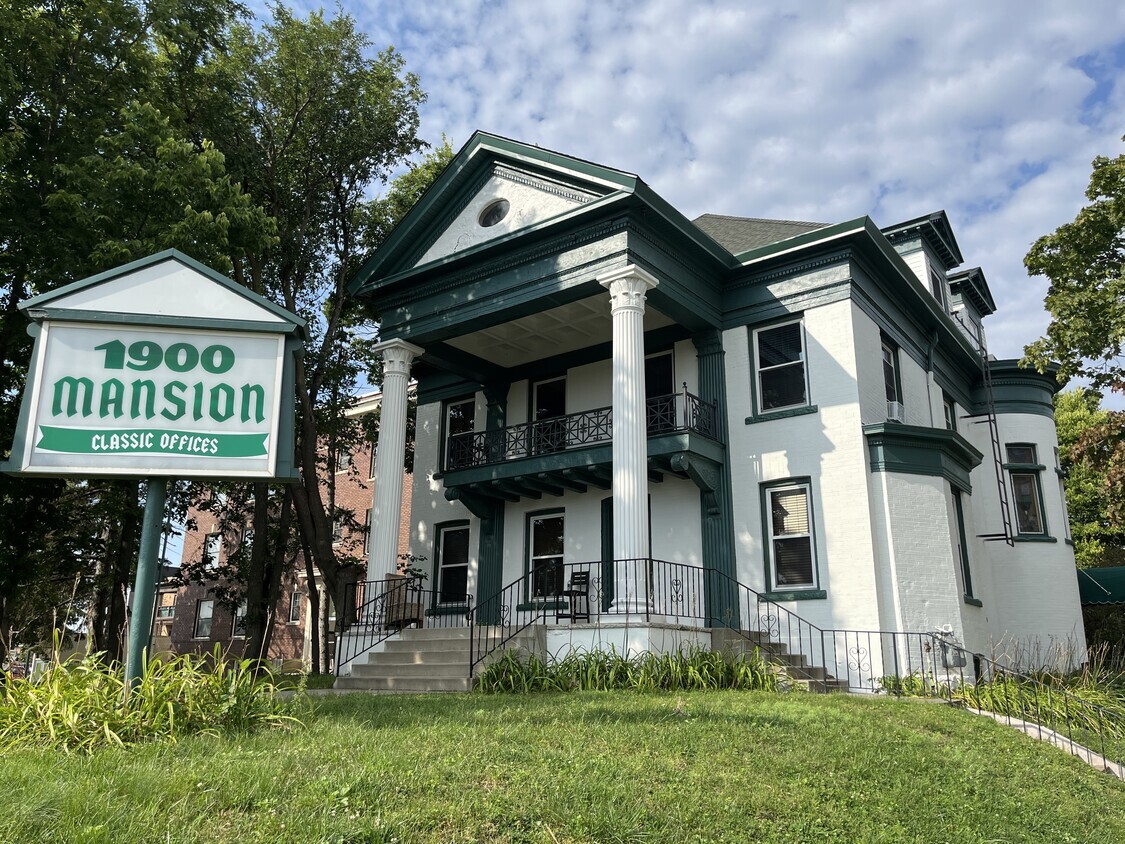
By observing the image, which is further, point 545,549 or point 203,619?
point 203,619

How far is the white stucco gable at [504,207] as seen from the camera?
1661 centimetres

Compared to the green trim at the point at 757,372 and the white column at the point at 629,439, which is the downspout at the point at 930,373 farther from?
the white column at the point at 629,439

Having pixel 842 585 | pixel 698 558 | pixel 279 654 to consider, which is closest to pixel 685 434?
pixel 698 558

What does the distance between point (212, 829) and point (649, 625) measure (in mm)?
9042

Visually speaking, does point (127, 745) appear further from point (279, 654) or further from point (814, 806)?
point (279, 654)

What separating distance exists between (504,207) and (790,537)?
850 cm

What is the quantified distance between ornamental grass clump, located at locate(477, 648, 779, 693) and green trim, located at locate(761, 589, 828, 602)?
264 cm

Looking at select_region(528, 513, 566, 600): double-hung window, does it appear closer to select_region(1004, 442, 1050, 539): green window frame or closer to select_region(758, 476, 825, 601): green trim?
select_region(758, 476, 825, 601): green trim

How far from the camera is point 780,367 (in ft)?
55.2

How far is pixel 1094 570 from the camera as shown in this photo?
25.5 metres

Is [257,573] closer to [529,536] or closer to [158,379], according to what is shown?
[529,536]

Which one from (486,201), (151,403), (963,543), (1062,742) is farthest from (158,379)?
(963,543)

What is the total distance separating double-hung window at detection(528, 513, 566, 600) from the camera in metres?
18.4

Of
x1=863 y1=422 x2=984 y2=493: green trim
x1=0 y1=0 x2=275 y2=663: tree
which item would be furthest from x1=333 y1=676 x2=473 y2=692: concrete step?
x1=863 y1=422 x2=984 y2=493: green trim
